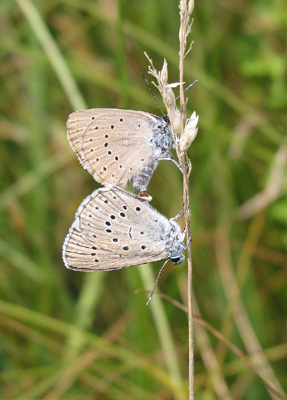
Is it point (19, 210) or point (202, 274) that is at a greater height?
point (19, 210)

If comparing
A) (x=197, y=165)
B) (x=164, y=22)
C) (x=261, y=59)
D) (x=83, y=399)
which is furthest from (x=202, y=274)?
(x=164, y=22)

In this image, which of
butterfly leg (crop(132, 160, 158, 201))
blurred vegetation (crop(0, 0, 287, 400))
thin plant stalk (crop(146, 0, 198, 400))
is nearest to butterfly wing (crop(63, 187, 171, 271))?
butterfly leg (crop(132, 160, 158, 201))

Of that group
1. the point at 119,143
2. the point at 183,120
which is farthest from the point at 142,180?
the point at 183,120

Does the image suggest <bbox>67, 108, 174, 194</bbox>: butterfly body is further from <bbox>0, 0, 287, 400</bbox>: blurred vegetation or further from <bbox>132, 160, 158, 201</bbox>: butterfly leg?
<bbox>0, 0, 287, 400</bbox>: blurred vegetation

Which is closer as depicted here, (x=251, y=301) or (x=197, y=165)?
(x=251, y=301)

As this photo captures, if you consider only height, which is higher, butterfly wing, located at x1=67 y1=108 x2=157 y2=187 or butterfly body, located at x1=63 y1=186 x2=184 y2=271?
butterfly wing, located at x1=67 y1=108 x2=157 y2=187

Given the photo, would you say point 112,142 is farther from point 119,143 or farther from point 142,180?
point 142,180

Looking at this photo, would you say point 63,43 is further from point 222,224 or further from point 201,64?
point 222,224

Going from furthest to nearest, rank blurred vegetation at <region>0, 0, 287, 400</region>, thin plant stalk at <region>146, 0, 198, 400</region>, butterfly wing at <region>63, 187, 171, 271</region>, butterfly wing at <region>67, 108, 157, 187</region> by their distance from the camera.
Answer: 1. blurred vegetation at <region>0, 0, 287, 400</region>
2. butterfly wing at <region>67, 108, 157, 187</region>
3. butterfly wing at <region>63, 187, 171, 271</region>
4. thin plant stalk at <region>146, 0, 198, 400</region>
